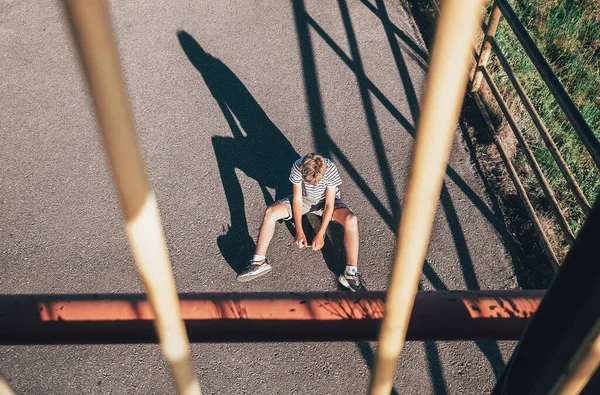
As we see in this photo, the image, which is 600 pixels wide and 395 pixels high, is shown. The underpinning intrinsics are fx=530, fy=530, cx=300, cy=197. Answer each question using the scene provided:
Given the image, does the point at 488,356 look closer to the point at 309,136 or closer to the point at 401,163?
the point at 401,163

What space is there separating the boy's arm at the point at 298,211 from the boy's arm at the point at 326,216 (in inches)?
5.1

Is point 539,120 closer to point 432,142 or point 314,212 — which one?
point 314,212

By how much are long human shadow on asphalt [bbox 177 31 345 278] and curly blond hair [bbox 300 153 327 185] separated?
0.71 meters

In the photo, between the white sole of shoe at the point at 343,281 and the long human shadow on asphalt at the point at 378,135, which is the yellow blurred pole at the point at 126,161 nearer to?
the long human shadow on asphalt at the point at 378,135

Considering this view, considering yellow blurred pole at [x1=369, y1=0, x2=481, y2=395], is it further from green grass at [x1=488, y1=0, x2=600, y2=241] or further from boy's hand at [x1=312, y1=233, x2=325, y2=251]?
green grass at [x1=488, y1=0, x2=600, y2=241]

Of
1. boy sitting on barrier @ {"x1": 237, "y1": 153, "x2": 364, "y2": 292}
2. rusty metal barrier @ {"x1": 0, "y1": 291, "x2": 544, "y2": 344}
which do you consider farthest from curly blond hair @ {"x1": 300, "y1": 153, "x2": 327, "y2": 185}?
rusty metal barrier @ {"x1": 0, "y1": 291, "x2": 544, "y2": 344}

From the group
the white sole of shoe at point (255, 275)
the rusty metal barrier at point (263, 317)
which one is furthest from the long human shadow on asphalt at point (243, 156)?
the rusty metal barrier at point (263, 317)

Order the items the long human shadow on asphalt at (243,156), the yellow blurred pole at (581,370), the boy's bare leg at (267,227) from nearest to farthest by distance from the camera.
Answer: the yellow blurred pole at (581,370) < the boy's bare leg at (267,227) < the long human shadow on asphalt at (243,156)

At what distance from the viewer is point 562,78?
6.06 m

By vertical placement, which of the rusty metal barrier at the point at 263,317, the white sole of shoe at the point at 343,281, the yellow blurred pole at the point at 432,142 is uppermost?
the yellow blurred pole at the point at 432,142

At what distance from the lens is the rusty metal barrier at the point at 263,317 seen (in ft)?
3.05

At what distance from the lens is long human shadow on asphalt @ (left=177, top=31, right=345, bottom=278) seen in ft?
15.3

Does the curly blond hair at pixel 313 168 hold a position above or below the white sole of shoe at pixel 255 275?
above

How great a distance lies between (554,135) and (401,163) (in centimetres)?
166
